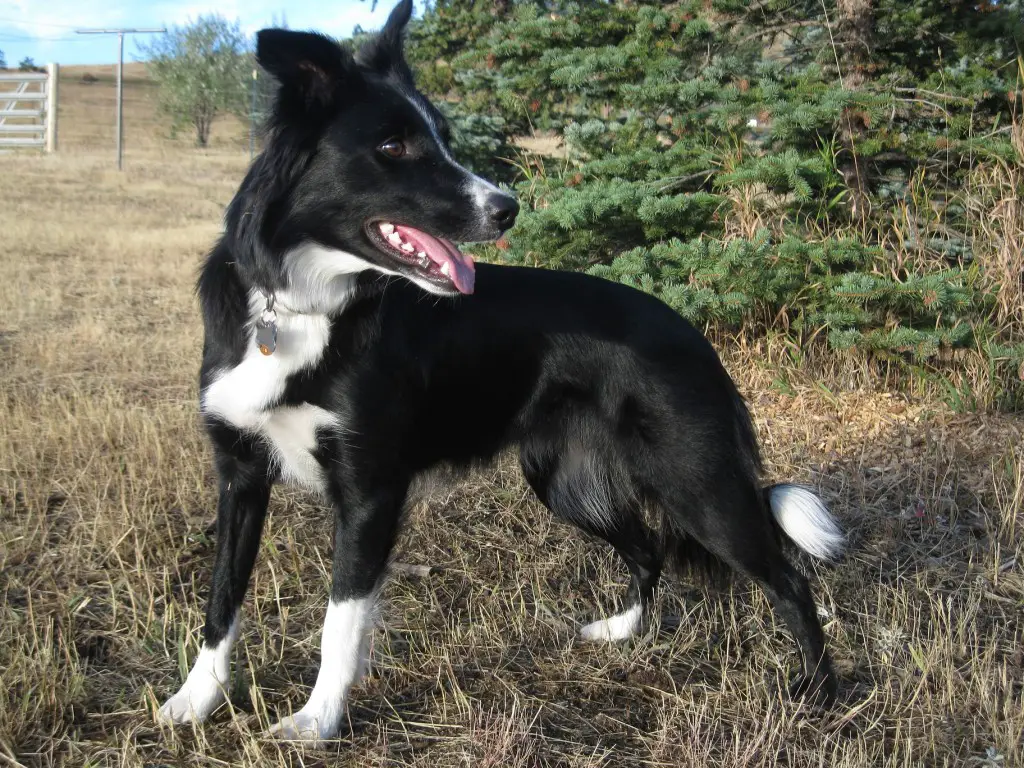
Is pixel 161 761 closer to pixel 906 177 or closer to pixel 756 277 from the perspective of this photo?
pixel 756 277

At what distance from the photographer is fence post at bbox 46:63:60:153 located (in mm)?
20312

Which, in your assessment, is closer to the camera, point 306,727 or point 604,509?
point 306,727

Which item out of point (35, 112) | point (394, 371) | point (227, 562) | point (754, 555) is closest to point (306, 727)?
point (227, 562)

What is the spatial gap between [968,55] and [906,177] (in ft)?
2.67

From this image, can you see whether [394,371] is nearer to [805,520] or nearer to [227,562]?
[227,562]

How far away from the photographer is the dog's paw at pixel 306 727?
2412mm

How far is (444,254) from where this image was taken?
2.46m

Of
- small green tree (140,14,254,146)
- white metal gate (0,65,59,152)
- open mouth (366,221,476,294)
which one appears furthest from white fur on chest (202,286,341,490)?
small green tree (140,14,254,146)

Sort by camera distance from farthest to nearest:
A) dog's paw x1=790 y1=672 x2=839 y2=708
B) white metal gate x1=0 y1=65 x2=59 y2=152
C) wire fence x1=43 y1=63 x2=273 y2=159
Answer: wire fence x1=43 y1=63 x2=273 y2=159 < white metal gate x1=0 y1=65 x2=59 y2=152 < dog's paw x1=790 y1=672 x2=839 y2=708

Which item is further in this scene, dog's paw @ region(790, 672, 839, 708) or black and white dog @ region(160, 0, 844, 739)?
dog's paw @ region(790, 672, 839, 708)

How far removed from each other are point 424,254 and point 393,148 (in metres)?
0.32

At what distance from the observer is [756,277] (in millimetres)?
4758

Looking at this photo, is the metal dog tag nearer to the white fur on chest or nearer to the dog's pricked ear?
the white fur on chest

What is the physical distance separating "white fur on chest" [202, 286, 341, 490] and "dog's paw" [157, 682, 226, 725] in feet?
2.31
